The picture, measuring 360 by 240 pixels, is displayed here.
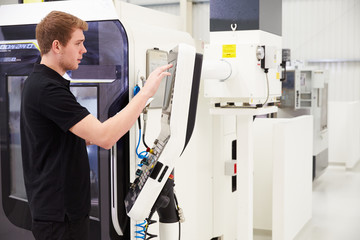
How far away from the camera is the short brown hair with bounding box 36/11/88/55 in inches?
76.8

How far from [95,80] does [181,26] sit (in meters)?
1.22

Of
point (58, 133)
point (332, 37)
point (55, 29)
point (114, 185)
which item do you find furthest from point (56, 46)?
point (332, 37)

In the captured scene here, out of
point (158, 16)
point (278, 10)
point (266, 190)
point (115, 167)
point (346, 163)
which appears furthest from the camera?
point (346, 163)

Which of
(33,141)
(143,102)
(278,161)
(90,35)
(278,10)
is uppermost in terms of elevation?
(278,10)

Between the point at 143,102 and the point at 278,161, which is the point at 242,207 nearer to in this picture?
the point at 278,161

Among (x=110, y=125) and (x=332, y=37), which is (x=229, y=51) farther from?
(x=332, y=37)

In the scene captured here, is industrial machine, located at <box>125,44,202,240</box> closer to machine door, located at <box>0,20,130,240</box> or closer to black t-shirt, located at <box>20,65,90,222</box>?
black t-shirt, located at <box>20,65,90,222</box>

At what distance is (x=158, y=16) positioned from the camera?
10.6 ft

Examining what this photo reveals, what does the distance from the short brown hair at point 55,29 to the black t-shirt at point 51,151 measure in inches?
4.3

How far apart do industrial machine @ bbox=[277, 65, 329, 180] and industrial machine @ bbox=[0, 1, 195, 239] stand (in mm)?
3916

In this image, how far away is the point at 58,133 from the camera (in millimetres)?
1950

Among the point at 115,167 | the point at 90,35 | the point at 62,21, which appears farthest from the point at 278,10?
the point at 62,21

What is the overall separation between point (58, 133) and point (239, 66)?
1549 mm

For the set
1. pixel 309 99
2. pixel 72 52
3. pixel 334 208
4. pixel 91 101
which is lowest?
pixel 334 208
